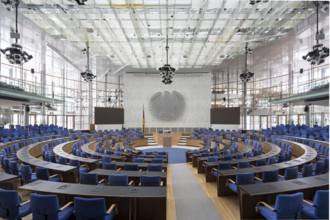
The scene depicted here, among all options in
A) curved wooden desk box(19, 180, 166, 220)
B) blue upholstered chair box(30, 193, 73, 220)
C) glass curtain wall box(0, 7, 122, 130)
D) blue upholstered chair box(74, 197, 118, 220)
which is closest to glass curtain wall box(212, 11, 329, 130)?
glass curtain wall box(0, 7, 122, 130)

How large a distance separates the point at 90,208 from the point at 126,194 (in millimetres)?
601

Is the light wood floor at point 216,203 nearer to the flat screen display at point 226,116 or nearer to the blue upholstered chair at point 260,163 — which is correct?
the blue upholstered chair at point 260,163

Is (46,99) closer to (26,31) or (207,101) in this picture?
(26,31)

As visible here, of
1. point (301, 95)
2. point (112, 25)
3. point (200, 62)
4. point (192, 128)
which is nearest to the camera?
point (112, 25)

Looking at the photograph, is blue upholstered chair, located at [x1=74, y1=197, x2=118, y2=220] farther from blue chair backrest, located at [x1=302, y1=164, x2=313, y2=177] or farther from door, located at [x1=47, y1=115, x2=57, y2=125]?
door, located at [x1=47, y1=115, x2=57, y2=125]

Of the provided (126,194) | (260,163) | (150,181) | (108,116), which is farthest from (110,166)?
(108,116)

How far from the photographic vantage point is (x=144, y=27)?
14125 mm

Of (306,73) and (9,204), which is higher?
(306,73)

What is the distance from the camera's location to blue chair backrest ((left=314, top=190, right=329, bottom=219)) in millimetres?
3426

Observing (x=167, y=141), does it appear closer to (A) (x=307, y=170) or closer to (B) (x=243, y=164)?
(B) (x=243, y=164)

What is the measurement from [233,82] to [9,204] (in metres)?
25.5

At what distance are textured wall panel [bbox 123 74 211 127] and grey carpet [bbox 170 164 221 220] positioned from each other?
689 inches

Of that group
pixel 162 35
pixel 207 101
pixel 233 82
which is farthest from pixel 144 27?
pixel 233 82

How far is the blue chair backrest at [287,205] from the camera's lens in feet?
10.9
